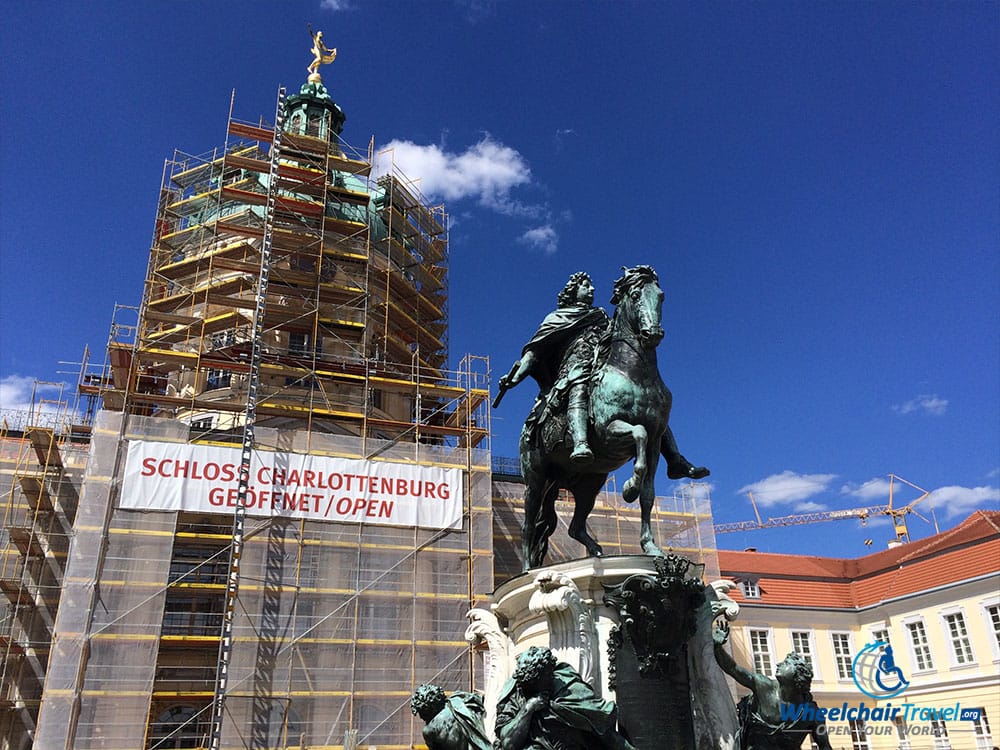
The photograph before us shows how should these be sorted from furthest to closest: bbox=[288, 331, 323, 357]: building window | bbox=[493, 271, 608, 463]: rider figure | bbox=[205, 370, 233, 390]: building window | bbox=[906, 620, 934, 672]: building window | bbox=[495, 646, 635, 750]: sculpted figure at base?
bbox=[906, 620, 934, 672]: building window
bbox=[288, 331, 323, 357]: building window
bbox=[205, 370, 233, 390]: building window
bbox=[493, 271, 608, 463]: rider figure
bbox=[495, 646, 635, 750]: sculpted figure at base

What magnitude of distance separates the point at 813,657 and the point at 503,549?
18.2m

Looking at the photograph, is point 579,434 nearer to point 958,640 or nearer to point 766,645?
point 958,640

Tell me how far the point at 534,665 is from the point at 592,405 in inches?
86.3

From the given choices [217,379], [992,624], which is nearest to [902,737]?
[992,624]

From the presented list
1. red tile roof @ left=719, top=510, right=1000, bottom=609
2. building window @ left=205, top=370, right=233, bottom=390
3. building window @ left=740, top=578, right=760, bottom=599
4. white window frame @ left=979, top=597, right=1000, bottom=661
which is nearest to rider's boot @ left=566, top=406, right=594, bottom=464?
building window @ left=205, top=370, right=233, bottom=390

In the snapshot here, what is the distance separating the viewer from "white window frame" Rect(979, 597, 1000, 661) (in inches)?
1105

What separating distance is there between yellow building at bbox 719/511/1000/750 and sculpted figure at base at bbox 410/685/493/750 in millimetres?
26171

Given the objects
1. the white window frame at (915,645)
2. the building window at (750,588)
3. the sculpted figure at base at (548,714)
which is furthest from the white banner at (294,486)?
the white window frame at (915,645)

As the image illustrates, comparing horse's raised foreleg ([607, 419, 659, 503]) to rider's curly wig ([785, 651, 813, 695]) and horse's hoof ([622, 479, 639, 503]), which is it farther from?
rider's curly wig ([785, 651, 813, 695])

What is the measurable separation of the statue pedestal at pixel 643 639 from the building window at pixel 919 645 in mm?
30545

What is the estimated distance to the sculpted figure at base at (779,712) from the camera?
501 cm

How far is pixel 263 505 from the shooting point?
60.8ft

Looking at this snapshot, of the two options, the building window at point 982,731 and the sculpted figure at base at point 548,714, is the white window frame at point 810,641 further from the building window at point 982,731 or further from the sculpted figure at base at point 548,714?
the sculpted figure at base at point 548,714

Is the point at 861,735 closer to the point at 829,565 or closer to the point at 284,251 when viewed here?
the point at 829,565
